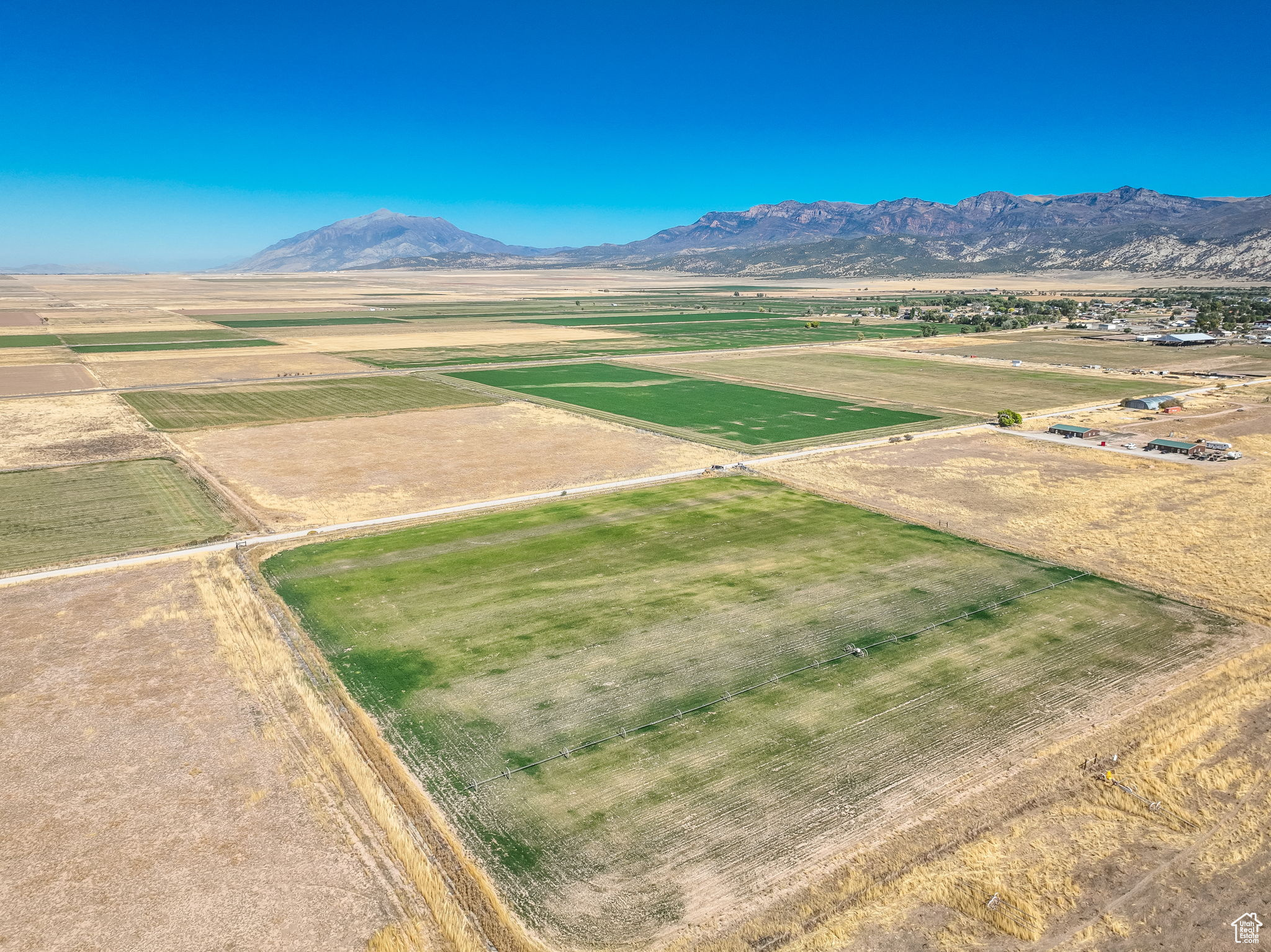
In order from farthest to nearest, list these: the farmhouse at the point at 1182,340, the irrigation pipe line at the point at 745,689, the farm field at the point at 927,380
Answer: the farmhouse at the point at 1182,340 < the farm field at the point at 927,380 < the irrigation pipe line at the point at 745,689

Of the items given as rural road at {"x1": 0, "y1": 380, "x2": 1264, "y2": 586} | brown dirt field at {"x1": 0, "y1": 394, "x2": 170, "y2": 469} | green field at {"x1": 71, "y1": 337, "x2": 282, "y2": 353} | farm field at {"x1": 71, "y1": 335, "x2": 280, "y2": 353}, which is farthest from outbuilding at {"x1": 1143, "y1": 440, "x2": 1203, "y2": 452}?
farm field at {"x1": 71, "y1": 335, "x2": 280, "y2": 353}

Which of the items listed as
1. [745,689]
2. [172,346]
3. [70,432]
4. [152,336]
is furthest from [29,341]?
[745,689]

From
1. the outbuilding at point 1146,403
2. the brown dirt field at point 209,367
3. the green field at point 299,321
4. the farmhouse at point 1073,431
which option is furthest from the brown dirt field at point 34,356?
the outbuilding at point 1146,403

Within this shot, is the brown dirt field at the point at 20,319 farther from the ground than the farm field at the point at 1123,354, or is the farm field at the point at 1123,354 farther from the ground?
the farm field at the point at 1123,354

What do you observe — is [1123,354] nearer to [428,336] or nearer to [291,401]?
[428,336]

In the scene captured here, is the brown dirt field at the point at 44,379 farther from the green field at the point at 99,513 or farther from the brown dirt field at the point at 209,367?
the green field at the point at 99,513
